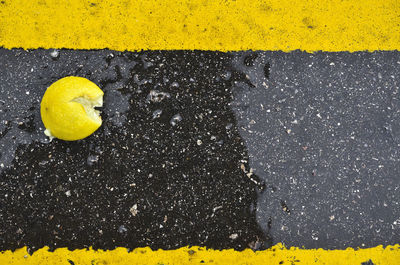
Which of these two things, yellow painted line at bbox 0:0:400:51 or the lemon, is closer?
the lemon

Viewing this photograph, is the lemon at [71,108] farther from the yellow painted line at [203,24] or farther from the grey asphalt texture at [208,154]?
the yellow painted line at [203,24]

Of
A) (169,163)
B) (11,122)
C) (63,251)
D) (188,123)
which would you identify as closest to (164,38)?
(188,123)

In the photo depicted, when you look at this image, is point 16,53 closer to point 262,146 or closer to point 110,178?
point 110,178

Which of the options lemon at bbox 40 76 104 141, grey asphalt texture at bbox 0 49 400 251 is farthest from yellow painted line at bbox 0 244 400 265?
lemon at bbox 40 76 104 141

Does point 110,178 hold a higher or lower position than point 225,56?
lower

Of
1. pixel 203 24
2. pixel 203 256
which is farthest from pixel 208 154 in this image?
pixel 203 24

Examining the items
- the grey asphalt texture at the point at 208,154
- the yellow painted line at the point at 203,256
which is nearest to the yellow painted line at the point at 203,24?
the grey asphalt texture at the point at 208,154

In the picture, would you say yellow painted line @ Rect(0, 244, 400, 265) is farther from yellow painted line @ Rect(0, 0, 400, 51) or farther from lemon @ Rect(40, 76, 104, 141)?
yellow painted line @ Rect(0, 0, 400, 51)

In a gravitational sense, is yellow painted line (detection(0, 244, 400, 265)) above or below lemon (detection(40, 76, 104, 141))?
below
